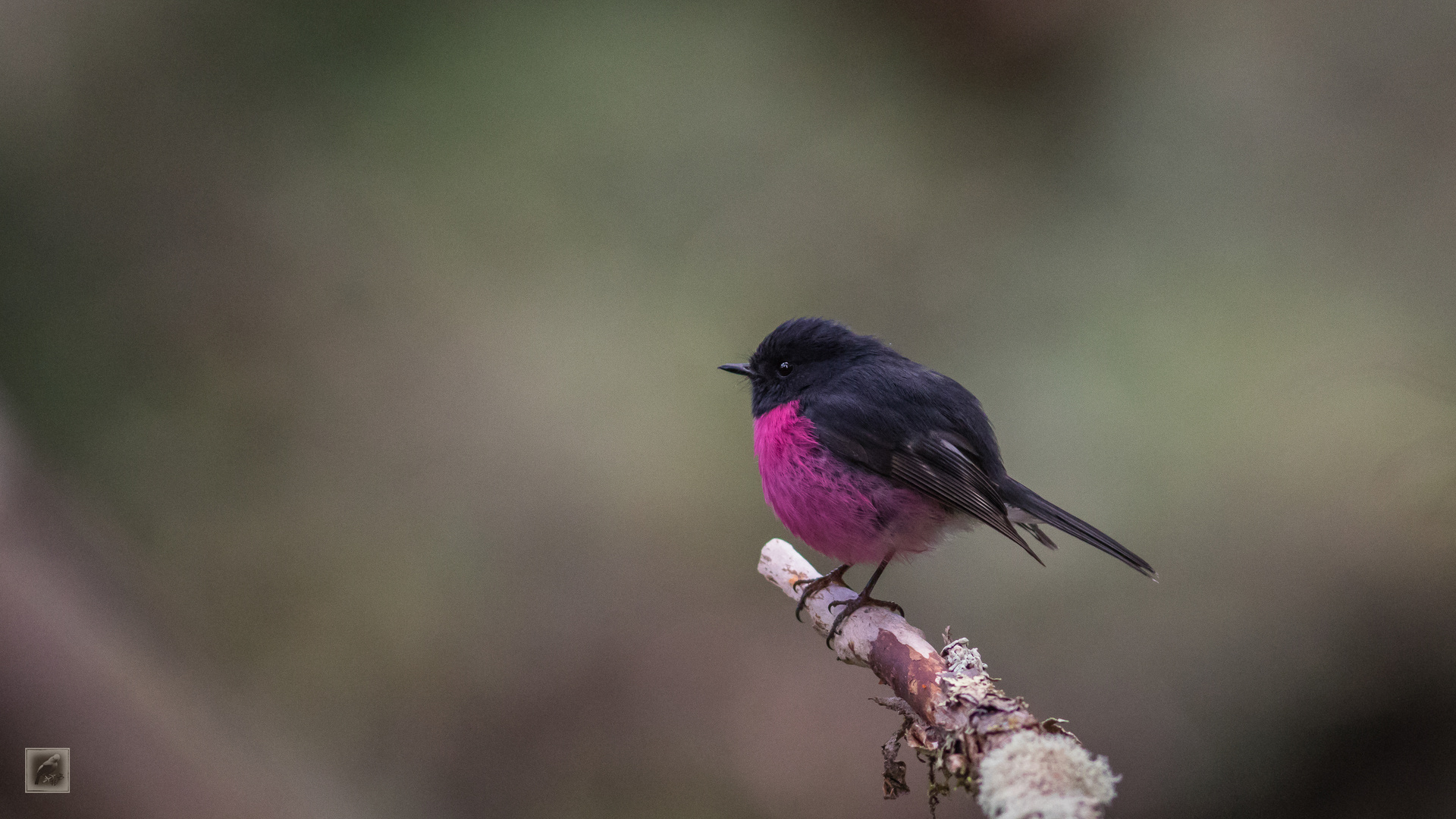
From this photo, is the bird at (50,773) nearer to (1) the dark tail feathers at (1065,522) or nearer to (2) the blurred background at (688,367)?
(2) the blurred background at (688,367)

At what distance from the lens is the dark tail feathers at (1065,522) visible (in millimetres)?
2965

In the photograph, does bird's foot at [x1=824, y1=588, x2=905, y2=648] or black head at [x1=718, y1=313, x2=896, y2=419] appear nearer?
bird's foot at [x1=824, y1=588, x2=905, y2=648]

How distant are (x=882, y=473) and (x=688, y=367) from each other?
9.27 ft

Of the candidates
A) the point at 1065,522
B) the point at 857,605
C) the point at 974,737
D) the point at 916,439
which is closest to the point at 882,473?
the point at 916,439

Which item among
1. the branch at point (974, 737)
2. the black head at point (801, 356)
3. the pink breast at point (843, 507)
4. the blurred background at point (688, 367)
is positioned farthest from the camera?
the blurred background at point (688, 367)

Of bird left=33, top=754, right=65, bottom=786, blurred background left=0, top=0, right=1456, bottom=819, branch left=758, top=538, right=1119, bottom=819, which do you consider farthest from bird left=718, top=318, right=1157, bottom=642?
bird left=33, top=754, right=65, bottom=786

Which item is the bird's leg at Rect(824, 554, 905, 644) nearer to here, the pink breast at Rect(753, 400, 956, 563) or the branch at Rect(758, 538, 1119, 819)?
the pink breast at Rect(753, 400, 956, 563)

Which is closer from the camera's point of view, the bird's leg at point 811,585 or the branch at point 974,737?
the branch at point 974,737

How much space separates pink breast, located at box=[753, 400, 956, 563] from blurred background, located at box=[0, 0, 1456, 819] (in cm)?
181

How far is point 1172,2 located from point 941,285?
7.87 ft

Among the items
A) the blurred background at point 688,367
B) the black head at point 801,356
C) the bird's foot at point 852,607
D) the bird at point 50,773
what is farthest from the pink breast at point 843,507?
the bird at point 50,773

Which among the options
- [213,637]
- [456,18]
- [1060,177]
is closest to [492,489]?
[213,637]

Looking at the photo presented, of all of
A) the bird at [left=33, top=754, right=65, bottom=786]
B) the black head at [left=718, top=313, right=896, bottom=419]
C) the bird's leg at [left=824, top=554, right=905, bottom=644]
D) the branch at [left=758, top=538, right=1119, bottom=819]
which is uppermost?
the black head at [left=718, top=313, right=896, bottom=419]

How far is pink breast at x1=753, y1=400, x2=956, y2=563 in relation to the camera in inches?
120
